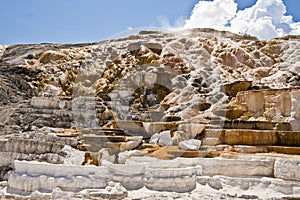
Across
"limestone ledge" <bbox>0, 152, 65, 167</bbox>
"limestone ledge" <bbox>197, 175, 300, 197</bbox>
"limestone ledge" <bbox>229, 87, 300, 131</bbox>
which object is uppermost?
"limestone ledge" <bbox>229, 87, 300, 131</bbox>

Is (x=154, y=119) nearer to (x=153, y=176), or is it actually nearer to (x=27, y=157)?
(x=27, y=157)

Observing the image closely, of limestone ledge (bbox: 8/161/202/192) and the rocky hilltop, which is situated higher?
the rocky hilltop

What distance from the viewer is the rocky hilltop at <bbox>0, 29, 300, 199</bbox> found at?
7984 millimetres

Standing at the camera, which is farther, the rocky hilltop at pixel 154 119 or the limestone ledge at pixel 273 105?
the limestone ledge at pixel 273 105

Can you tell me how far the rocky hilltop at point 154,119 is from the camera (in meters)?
7.98

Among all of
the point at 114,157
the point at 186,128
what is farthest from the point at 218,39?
the point at 114,157

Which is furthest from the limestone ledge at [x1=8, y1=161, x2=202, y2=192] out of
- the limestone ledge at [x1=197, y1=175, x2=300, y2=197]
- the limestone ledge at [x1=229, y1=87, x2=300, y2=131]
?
the limestone ledge at [x1=229, y1=87, x2=300, y2=131]

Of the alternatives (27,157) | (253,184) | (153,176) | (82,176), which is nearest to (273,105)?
(253,184)

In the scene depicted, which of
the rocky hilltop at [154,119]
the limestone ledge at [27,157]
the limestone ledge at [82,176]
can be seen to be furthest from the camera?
the limestone ledge at [27,157]

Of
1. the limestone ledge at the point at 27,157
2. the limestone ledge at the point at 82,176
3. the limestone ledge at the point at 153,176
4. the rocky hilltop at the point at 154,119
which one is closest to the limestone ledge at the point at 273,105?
the rocky hilltop at the point at 154,119

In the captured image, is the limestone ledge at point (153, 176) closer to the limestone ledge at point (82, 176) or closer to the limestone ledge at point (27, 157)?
the limestone ledge at point (82, 176)

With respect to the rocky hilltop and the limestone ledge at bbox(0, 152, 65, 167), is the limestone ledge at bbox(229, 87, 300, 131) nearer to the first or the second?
the rocky hilltop

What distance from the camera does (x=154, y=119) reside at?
63.7ft

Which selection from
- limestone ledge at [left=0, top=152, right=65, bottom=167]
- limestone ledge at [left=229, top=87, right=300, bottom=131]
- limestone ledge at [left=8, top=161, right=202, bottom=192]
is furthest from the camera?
limestone ledge at [left=229, top=87, right=300, bottom=131]
